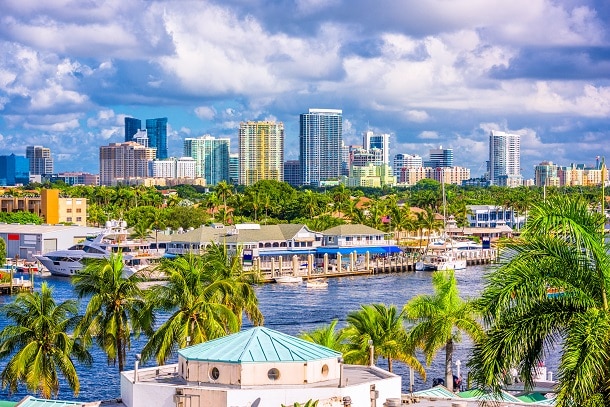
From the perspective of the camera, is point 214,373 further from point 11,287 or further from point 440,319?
point 11,287

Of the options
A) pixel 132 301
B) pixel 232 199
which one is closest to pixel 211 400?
pixel 132 301

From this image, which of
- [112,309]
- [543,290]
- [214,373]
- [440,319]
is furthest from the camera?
[112,309]

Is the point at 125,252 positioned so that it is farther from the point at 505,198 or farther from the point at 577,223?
the point at 577,223

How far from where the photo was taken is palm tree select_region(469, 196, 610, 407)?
1534 centimetres

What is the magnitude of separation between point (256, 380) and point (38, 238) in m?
117

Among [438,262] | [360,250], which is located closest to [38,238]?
[360,250]

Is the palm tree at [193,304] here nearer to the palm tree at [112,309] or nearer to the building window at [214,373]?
the palm tree at [112,309]

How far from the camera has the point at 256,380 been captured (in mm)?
23344

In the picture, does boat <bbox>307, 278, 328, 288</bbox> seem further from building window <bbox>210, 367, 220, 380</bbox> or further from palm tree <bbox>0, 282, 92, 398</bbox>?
building window <bbox>210, 367, 220, 380</bbox>

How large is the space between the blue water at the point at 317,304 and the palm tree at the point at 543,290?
2984 cm

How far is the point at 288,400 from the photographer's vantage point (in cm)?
2306

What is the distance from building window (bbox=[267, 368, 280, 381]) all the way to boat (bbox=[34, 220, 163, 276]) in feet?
309

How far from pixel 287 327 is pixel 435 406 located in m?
47.4

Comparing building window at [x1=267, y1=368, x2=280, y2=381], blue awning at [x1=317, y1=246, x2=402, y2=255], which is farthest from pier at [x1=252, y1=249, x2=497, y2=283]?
building window at [x1=267, y1=368, x2=280, y2=381]
